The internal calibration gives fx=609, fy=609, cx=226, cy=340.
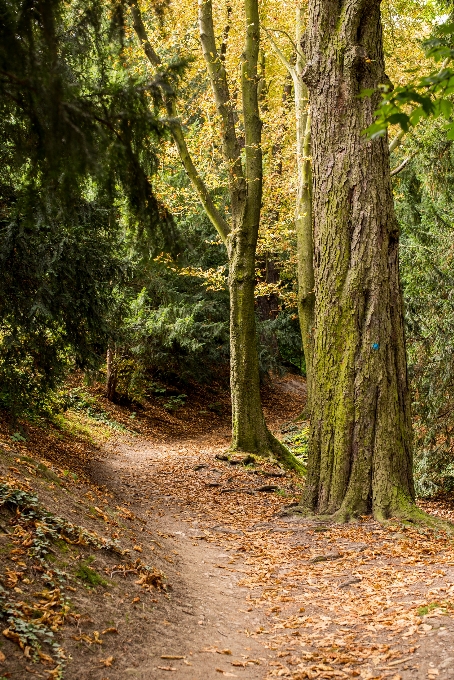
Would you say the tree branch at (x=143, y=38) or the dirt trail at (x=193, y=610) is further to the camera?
the tree branch at (x=143, y=38)

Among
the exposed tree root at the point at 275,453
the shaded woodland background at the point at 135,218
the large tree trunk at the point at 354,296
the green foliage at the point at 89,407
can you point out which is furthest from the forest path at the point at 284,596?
the green foliage at the point at 89,407

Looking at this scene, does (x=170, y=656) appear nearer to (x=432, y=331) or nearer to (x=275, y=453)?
(x=275, y=453)

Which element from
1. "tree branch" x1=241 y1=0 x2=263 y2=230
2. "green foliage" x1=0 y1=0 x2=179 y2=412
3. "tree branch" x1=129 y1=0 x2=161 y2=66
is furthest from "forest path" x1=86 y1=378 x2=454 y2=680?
"tree branch" x1=129 y1=0 x2=161 y2=66

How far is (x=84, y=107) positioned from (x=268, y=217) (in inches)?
518

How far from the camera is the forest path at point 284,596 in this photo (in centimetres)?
368

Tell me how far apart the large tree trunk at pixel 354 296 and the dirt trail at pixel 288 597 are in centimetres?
56

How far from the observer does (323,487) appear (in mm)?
7180

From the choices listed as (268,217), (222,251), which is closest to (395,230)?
(268,217)

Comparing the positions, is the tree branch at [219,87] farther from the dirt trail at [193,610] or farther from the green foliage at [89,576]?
the green foliage at [89,576]

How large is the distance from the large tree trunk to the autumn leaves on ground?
1.81 feet

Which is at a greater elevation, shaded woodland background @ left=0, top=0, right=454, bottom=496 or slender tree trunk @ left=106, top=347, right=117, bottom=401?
shaded woodland background @ left=0, top=0, right=454, bottom=496

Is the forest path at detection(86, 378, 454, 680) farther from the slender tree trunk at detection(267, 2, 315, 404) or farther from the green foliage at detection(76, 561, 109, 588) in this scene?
the slender tree trunk at detection(267, 2, 315, 404)

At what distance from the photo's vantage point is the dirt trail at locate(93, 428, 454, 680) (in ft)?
12.1

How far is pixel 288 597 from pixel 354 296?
3397 millimetres
